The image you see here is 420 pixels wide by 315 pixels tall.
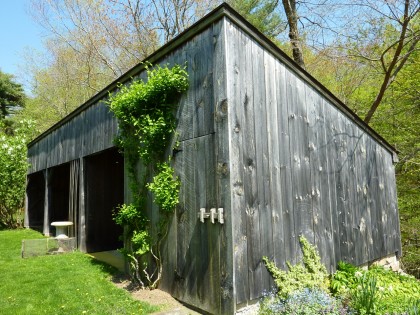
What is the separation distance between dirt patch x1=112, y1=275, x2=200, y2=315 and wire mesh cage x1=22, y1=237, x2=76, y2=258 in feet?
10.2

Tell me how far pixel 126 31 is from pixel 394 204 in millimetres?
12821

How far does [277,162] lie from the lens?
13.2 feet

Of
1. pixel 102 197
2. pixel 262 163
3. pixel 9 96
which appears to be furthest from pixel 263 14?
pixel 9 96

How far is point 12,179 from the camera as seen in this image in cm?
1280

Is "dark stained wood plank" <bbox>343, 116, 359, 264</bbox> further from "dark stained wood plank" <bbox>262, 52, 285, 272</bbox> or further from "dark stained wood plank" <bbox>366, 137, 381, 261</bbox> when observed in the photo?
"dark stained wood plank" <bbox>262, 52, 285, 272</bbox>

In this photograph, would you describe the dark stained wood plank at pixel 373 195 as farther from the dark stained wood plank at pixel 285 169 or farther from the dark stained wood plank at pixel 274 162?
the dark stained wood plank at pixel 274 162

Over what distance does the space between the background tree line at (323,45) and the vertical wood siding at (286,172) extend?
407cm

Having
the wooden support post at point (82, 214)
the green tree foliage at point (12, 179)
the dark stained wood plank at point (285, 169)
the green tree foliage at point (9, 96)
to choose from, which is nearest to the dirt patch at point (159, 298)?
the dark stained wood plank at point (285, 169)

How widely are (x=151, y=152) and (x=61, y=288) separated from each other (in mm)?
2453

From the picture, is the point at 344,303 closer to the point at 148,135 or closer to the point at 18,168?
the point at 148,135

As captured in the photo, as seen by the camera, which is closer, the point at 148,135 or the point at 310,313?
the point at 310,313

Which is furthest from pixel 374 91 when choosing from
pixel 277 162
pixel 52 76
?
pixel 52 76

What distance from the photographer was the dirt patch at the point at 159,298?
12.1ft

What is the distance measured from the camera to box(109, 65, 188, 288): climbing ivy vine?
13.7ft
